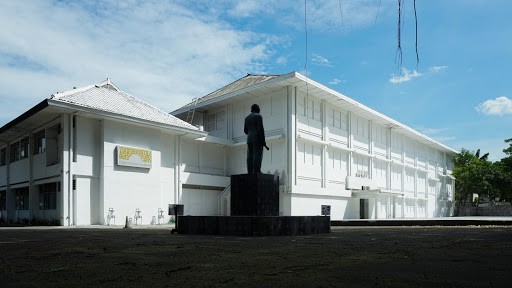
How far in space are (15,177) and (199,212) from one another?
11.3m

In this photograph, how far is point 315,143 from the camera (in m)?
27.8

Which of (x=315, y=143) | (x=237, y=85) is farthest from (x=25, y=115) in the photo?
(x=315, y=143)

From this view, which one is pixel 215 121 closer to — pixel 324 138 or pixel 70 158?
pixel 324 138

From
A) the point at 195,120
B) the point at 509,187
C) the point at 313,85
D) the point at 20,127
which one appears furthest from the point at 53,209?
the point at 509,187

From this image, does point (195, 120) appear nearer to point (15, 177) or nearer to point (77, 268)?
point (15, 177)

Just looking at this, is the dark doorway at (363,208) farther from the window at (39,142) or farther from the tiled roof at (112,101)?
the window at (39,142)

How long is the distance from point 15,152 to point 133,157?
10142mm

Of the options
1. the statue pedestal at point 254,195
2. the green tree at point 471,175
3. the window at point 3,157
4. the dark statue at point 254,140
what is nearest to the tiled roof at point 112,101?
the window at point 3,157

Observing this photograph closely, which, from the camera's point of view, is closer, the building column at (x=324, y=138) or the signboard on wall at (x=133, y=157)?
the signboard on wall at (x=133, y=157)

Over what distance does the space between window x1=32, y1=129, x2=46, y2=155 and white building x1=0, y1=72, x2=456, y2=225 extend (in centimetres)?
7

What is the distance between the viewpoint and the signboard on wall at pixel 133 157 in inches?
842

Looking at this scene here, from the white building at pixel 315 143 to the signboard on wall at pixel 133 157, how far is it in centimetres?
415

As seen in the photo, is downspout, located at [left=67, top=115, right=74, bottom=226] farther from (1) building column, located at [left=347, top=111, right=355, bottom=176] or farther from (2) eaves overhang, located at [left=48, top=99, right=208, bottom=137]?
(1) building column, located at [left=347, top=111, right=355, bottom=176]

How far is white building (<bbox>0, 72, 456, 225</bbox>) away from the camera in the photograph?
20.6m
